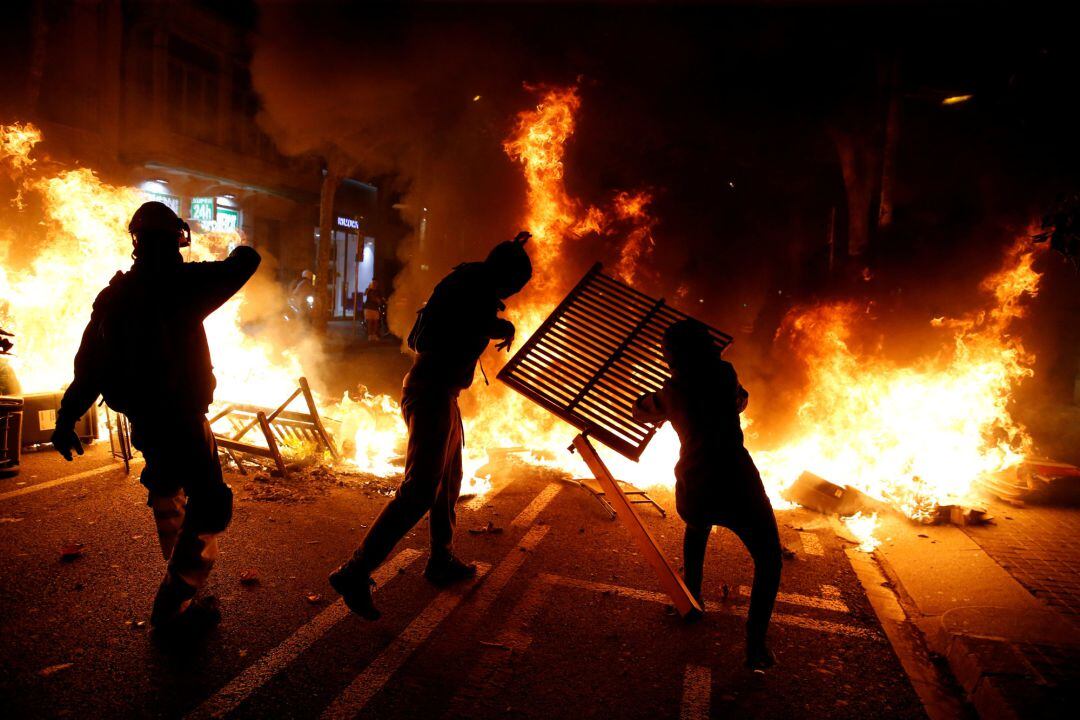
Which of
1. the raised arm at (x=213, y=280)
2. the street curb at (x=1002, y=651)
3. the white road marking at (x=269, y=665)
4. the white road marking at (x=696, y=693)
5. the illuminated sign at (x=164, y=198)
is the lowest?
the white road marking at (x=269, y=665)

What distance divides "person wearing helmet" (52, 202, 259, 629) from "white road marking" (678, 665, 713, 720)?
2.60 meters

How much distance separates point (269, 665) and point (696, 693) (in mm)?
2192

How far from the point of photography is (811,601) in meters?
4.30

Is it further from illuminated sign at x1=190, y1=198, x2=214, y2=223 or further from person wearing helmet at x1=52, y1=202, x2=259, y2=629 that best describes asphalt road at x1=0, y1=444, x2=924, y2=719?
illuminated sign at x1=190, y1=198, x2=214, y2=223

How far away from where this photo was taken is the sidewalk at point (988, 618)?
310 centimetres

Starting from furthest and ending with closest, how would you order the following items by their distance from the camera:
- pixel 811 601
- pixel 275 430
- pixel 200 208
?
pixel 200 208
pixel 275 430
pixel 811 601

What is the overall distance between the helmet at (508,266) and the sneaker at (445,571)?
1.85 meters

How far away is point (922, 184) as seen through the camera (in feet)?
30.5

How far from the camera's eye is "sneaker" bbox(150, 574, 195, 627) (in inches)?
128

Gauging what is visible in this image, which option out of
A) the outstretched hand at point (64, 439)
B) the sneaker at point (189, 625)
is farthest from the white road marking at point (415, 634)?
the outstretched hand at point (64, 439)

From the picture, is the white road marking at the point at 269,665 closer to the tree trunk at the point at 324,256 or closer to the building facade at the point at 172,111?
the tree trunk at the point at 324,256

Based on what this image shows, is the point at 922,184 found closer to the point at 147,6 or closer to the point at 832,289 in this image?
the point at 832,289

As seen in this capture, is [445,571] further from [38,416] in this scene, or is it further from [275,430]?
[38,416]

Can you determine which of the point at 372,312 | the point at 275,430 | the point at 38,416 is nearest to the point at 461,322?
the point at 275,430
